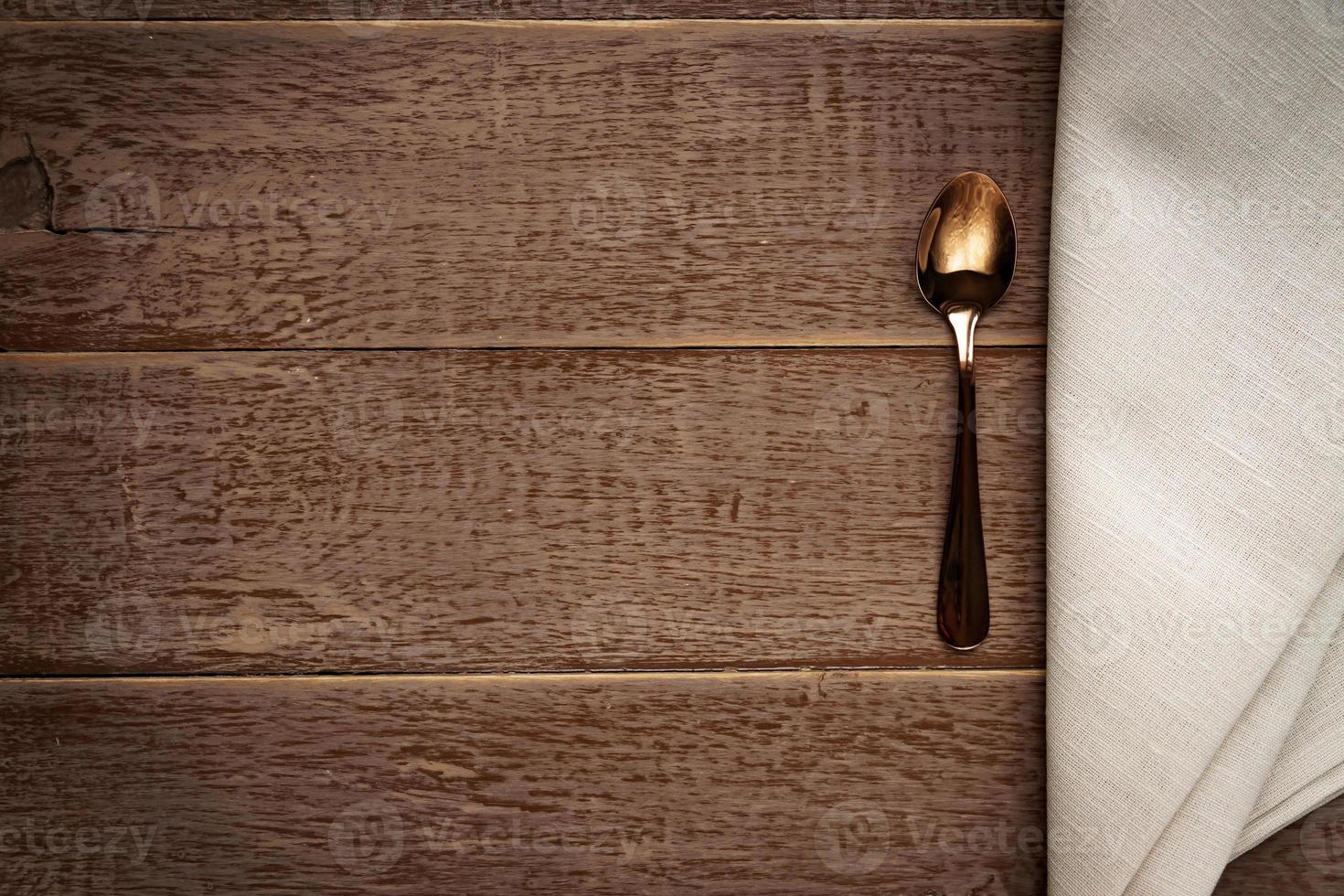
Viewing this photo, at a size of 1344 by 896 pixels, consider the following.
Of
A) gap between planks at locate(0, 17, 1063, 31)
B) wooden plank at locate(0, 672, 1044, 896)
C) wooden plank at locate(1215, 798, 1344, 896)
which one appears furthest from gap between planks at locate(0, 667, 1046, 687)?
gap between planks at locate(0, 17, 1063, 31)

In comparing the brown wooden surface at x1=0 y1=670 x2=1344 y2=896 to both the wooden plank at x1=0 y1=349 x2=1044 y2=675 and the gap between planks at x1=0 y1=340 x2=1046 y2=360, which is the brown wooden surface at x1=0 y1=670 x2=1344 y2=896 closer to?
the wooden plank at x1=0 y1=349 x2=1044 y2=675

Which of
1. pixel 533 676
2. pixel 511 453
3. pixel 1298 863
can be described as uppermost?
pixel 511 453

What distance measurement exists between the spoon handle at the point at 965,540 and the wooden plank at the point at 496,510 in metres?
0.01

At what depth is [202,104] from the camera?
386 millimetres

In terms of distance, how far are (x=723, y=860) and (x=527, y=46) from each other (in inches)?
17.8

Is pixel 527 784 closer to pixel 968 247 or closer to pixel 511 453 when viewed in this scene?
pixel 511 453

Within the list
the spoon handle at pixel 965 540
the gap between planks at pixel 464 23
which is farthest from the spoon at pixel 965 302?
the gap between planks at pixel 464 23

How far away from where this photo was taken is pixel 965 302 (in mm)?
372

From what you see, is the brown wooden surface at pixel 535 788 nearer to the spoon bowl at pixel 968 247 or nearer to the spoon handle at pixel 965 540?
the spoon handle at pixel 965 540

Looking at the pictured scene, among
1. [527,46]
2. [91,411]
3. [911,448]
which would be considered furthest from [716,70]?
[91,411]

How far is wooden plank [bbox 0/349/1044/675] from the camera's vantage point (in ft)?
1.24

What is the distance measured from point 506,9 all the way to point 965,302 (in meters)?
0.29

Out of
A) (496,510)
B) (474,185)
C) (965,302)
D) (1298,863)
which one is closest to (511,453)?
(496,510)

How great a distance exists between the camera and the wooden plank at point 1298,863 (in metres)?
0.37
